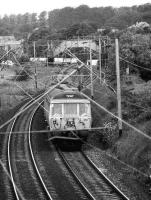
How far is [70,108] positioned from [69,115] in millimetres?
447

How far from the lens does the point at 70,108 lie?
23.5m

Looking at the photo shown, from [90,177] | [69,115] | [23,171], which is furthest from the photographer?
[69,115]

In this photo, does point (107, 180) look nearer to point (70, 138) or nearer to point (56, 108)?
point (70, 138)

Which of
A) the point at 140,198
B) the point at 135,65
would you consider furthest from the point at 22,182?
the point at 135,65

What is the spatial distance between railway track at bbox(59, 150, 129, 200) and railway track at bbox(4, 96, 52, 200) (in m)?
1.65

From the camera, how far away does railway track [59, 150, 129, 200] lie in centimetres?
1570

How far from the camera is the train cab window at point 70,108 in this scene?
23.5 meters

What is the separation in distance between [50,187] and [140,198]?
3707mm

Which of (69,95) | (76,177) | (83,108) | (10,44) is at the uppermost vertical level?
(10,44)

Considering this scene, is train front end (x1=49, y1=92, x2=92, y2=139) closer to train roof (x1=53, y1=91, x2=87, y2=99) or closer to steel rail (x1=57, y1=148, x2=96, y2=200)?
train roof (x1=53, y1=91, x2=87, y2=99)

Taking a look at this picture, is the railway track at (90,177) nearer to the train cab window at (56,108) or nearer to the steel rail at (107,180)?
the steel rail at (107,180)

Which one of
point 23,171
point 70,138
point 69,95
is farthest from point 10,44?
point 23,171

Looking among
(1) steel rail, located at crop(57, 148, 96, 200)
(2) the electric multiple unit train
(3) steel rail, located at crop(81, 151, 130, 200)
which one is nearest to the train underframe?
(2) the electric multiple unit train

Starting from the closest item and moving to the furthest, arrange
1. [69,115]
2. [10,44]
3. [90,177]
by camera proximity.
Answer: [90,177]
[69,115]
[10,44]
